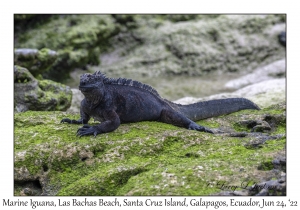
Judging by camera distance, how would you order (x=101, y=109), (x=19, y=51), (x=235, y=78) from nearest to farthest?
(x=101, y=109), (x=19, y=51), (x=235, y=78)

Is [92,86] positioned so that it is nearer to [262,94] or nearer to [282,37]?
[262,94]

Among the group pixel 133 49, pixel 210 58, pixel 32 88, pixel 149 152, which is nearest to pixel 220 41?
pixel 210 58

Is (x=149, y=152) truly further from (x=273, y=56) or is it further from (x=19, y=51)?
(x=273, y=56)

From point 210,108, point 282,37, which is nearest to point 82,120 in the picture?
point 210,108

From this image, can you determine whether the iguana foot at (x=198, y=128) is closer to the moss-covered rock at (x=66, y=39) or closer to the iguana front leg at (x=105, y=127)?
the iguana front leg at (x=105, y=127)

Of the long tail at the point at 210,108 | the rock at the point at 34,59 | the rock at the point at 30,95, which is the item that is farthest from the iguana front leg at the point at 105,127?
the rock at the point at 34,59

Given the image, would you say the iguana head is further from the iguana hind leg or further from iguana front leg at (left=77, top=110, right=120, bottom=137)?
the iguana hind leg

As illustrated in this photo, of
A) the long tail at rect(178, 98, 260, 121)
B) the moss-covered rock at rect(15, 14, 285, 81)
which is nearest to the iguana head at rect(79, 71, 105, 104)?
the long tail at rect(178, 98, 260, 121)
